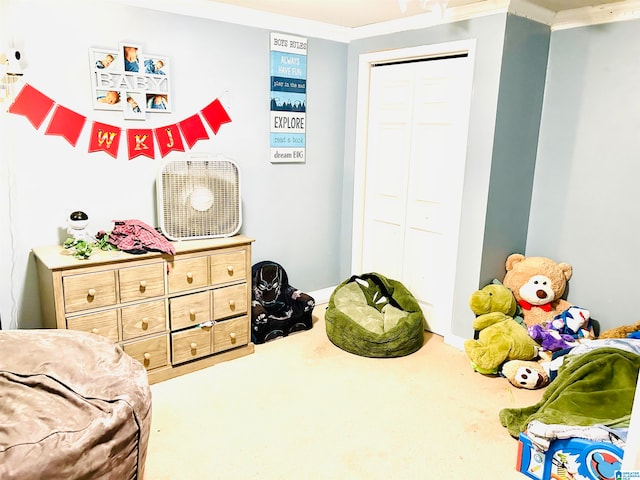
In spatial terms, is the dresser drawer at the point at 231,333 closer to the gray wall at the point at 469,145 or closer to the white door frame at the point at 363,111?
the gray wall at the point at 469,145

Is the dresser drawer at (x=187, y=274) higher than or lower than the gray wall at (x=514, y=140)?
lower

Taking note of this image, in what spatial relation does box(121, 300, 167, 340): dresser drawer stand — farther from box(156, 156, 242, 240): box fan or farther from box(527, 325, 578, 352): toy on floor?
box(527, 325, 578, 352): toy on floor

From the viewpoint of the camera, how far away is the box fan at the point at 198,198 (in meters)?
2.78

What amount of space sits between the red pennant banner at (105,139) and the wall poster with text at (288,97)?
3.47 ft

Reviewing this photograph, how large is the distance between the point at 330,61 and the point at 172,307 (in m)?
2.16

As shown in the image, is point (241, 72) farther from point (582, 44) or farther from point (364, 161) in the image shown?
point (582, 44)

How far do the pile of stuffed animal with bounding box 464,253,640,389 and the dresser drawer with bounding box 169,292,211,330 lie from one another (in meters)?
1.60

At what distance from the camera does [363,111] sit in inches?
144

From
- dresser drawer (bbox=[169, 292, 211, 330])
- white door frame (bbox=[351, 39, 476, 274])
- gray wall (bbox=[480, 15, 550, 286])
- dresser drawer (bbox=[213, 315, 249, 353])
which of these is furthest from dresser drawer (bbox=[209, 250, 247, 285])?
gray wall (bbox=[480, 15, 550, 286])

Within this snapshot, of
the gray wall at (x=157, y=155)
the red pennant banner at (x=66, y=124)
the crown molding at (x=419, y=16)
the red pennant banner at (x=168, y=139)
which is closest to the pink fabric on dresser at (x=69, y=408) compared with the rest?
the gray wall at (x=157, y=155)

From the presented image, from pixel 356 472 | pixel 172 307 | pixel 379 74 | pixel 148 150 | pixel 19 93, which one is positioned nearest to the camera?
pixel 356 472

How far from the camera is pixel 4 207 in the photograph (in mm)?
2473

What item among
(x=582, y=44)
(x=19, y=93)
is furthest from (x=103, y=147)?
(x=582, y=44)

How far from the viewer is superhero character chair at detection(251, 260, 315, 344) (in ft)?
10.5
